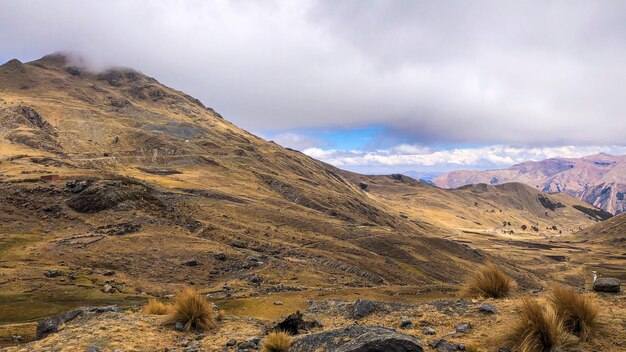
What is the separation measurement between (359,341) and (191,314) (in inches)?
266

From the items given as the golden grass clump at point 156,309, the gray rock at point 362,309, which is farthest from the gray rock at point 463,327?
the golden grass clump at point 156,309

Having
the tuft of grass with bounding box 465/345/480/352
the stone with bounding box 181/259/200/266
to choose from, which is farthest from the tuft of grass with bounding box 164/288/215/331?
the stone with bounding box 181/259/200/266

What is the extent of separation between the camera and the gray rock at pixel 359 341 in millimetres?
9500

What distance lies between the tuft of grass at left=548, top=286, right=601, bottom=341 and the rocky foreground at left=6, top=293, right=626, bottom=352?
0.23m

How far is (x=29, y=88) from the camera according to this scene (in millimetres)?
166625

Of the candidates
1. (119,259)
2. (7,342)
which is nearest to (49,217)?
(119,259)

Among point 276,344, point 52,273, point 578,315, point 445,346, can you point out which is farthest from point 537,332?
point 52,273

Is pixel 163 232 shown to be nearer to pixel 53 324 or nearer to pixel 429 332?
pixel 53 324

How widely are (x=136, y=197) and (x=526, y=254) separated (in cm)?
13729

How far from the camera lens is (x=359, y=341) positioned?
9891mm

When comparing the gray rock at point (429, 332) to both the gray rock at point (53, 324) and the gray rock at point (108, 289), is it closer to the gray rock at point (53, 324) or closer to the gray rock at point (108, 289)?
the gray rock at point (53, 324)

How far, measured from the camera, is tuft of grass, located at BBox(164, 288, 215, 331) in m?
13.8

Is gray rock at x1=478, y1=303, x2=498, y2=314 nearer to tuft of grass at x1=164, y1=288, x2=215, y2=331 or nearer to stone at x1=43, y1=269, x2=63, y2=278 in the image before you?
tuft of grass at x1=164, y1=288, x2=215, y2=331

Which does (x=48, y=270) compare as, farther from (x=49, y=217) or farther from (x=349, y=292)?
(x=349, y=292)
